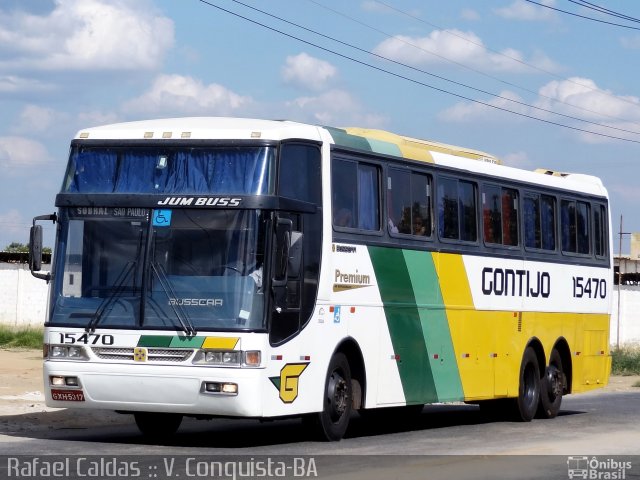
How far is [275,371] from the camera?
561 inches

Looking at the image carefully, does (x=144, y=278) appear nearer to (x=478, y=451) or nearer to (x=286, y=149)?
(x=286, y=149)

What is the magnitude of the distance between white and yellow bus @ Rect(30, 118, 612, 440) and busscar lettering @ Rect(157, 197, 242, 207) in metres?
0.01

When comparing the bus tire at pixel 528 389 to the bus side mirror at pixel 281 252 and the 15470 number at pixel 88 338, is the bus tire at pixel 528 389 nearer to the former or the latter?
the bus side mirror at pixel 281 252

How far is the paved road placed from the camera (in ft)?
42.5

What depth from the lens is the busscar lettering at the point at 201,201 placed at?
47.2 ft

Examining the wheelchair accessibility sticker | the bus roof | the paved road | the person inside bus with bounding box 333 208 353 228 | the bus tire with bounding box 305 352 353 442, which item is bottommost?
the paved road

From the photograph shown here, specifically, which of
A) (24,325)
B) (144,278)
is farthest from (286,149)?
(24,325)

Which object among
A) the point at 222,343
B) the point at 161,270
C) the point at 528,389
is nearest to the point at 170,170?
the point at 161,270

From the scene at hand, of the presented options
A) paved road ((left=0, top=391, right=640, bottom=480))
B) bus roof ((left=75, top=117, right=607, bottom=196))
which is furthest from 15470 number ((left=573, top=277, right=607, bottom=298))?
bus roof ((left=75, top=117, right=607, bottom=196))

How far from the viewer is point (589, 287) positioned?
2297cm

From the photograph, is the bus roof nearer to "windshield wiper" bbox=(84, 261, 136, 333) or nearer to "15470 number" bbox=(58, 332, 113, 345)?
"windshield wiper" bbox=(84, 261, 136, 333)

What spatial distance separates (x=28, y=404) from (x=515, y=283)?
776 centimetres

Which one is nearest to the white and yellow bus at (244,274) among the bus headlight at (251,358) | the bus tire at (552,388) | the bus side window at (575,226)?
the bus headlight at (251,358)

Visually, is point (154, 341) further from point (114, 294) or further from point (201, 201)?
point (201, 201)
